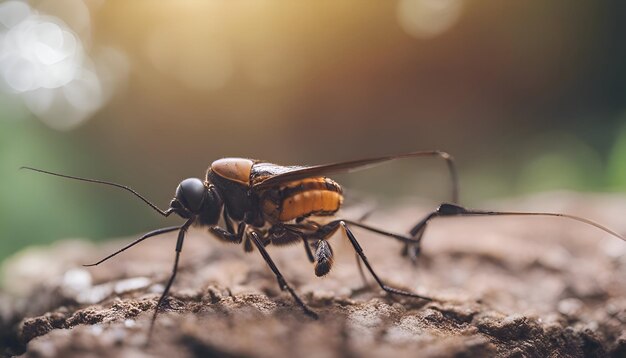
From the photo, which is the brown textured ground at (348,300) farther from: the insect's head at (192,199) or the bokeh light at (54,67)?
the bokeh light at (54,67)

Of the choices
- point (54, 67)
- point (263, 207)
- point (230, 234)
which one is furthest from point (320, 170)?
point (54, 67)

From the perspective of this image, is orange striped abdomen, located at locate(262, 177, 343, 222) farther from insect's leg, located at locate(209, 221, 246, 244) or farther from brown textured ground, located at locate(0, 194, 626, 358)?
brown textured ground, located at locate(0, 194, 626, 358)

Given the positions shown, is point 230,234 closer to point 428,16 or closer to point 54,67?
point 54,67

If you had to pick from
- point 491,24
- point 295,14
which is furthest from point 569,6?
point 295,14

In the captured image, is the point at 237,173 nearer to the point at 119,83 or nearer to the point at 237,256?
the point at 237,256

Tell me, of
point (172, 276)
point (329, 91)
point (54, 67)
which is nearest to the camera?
point (172, 276)

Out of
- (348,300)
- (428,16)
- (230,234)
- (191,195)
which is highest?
(428,16)

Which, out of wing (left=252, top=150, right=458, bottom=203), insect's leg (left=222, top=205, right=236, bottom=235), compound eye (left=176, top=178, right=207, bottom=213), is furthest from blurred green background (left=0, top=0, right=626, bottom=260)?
wing (left=252, top=150, right=458, bottom=203)
